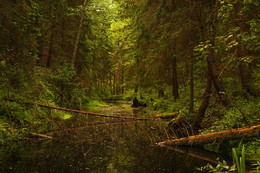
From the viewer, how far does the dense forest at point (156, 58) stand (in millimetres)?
6293

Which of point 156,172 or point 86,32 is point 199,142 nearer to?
point 156,172

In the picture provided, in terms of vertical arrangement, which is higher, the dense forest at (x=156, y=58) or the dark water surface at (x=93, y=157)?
the dense forest at (x=156, y=58)

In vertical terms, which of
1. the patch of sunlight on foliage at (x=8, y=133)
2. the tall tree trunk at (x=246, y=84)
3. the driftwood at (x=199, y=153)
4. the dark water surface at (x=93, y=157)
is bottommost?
the driftwood at (x=199, y=153)

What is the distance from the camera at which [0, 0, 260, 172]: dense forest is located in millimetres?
6293

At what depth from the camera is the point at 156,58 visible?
12.4 metres

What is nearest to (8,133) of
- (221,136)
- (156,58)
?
(221,136)

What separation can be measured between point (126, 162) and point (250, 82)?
690 cm

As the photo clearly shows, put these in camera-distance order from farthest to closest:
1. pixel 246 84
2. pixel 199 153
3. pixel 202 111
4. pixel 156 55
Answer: pixel 156 55 → pixel 246 84 → pixel 202 111 → pixel 199 153

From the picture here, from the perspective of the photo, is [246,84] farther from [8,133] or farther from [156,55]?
[8,133]

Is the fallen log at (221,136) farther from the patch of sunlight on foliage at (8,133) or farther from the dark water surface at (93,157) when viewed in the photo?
the patch of sunlight on foliage at (8,133)

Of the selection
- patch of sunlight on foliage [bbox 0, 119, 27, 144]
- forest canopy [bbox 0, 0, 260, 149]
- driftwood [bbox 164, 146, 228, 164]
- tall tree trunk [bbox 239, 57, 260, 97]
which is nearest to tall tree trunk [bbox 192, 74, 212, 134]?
forest canopy [bbox 0, 0, 260, 149]

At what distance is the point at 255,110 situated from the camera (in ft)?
20.9

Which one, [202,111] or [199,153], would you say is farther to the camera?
[202,111]

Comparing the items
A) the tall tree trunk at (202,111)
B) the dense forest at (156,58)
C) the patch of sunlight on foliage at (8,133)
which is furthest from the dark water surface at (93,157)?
the tall tree trunk at (202,111)
